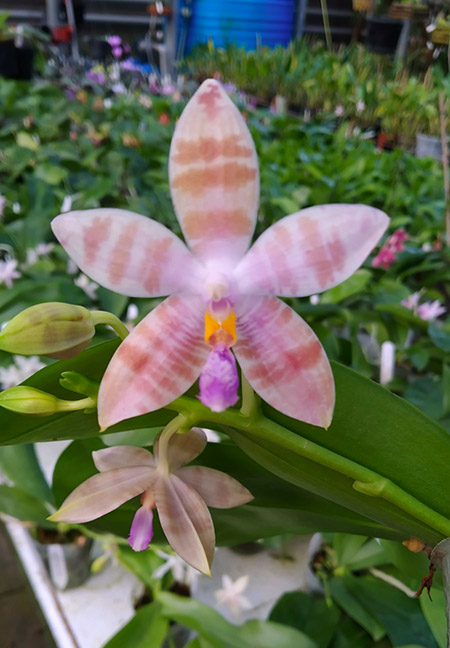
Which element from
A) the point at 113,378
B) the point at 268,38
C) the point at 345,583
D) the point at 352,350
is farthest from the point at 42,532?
the point at 268,38

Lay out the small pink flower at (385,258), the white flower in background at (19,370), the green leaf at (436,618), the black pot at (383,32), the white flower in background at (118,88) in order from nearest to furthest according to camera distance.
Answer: the green leaf at (436,618) → the white flower in background at (19,370) → the small pink flower at (385,258) → the white flower in background at (118,88) → the black pot at (383,32)

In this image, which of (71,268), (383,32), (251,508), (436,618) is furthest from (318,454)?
(383,32)

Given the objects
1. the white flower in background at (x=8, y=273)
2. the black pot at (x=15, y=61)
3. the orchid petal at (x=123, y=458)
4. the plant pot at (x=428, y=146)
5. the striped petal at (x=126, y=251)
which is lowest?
the plant pot at (x=428, y=146)

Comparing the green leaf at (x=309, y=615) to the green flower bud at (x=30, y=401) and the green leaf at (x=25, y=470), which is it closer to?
the green leaf at (x=25, y=470)

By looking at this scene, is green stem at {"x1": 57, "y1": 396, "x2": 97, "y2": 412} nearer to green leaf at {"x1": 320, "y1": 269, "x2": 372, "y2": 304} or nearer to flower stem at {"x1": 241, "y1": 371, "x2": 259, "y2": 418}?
flower stem at {"x1": 241, "y1": 371, "x2": 259, "y2": 418}

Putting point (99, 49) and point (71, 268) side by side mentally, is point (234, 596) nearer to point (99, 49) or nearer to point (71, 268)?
point (71, 268)

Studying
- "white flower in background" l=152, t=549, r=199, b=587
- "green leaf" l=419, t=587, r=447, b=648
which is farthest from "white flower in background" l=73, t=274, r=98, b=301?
"green leaf" l=419, t=587, r=447, b=648

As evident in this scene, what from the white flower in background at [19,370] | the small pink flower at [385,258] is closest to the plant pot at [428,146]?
the small pink flower at [385,258]
